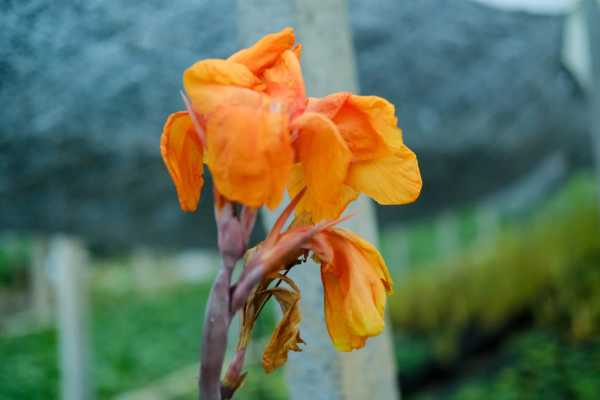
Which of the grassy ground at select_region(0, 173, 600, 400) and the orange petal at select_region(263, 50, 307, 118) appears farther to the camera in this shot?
the grassy ground at select_region(0, 173, 600, 400)

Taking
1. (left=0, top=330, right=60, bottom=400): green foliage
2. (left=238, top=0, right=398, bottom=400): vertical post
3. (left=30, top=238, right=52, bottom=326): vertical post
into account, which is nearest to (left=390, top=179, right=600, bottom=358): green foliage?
(left=238, top=0, right=398, bottom=400): vertical post

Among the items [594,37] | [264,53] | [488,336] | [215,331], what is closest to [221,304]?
[215,331]

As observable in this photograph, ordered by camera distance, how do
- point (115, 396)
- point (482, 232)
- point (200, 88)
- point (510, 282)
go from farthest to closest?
point (482, 232)
point (115, 396)
point (510, 282)
point (200, 88)

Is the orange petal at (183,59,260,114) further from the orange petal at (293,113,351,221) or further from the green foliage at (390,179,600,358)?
the green foliage at (390,179,600,358)

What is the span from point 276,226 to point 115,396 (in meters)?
3.98

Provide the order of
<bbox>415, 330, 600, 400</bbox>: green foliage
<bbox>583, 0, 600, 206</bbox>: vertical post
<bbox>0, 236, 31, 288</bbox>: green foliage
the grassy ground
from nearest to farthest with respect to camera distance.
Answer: <bbox>583, 0, 600, 206</bbox>: vertical post
<bbox>415, 330, 600, 400</bbox>: green foliage
the grassy ground
<bbox>0, 236, 31, 288</bbox>: green foliage

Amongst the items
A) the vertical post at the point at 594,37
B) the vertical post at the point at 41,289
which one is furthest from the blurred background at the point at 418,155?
the vertical post at the point at 41,289

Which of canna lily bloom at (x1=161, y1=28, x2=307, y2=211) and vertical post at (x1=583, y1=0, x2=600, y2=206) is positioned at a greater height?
vertical post at (x1=583, y1=0, x2=600, y2=206)

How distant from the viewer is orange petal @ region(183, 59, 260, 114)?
0.45 meters

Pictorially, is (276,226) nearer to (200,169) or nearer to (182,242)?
(200,169)

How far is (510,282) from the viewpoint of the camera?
3.62 meters

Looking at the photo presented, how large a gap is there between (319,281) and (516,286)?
9.93ft

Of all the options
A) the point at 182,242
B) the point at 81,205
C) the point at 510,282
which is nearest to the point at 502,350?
the point at 510,282

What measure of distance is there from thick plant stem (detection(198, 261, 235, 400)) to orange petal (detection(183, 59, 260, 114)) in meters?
0.13
